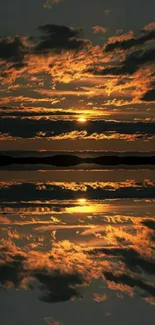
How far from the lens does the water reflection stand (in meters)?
10.9

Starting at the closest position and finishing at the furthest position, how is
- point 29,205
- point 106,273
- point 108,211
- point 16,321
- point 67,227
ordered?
point 16,321
point 106,273
point 67,227
point 108,211
point 29,205

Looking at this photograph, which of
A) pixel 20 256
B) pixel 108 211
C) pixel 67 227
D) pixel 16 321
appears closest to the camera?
pixel 16 321

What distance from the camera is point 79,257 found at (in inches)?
535

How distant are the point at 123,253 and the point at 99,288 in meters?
2.45

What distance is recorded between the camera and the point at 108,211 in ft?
63.7

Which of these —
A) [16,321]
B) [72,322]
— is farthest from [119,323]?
[16,321]

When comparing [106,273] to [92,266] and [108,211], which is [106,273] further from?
[108,211]

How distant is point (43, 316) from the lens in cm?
1023

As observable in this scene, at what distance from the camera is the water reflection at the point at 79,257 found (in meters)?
10.9

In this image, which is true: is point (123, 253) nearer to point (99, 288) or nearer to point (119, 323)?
point (99, 288)

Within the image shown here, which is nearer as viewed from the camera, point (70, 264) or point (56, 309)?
point (56, 309)

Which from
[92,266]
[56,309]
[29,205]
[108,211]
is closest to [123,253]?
[92,266]

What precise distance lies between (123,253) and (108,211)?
5.47 meters

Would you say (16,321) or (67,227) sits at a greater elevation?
(67,227)
